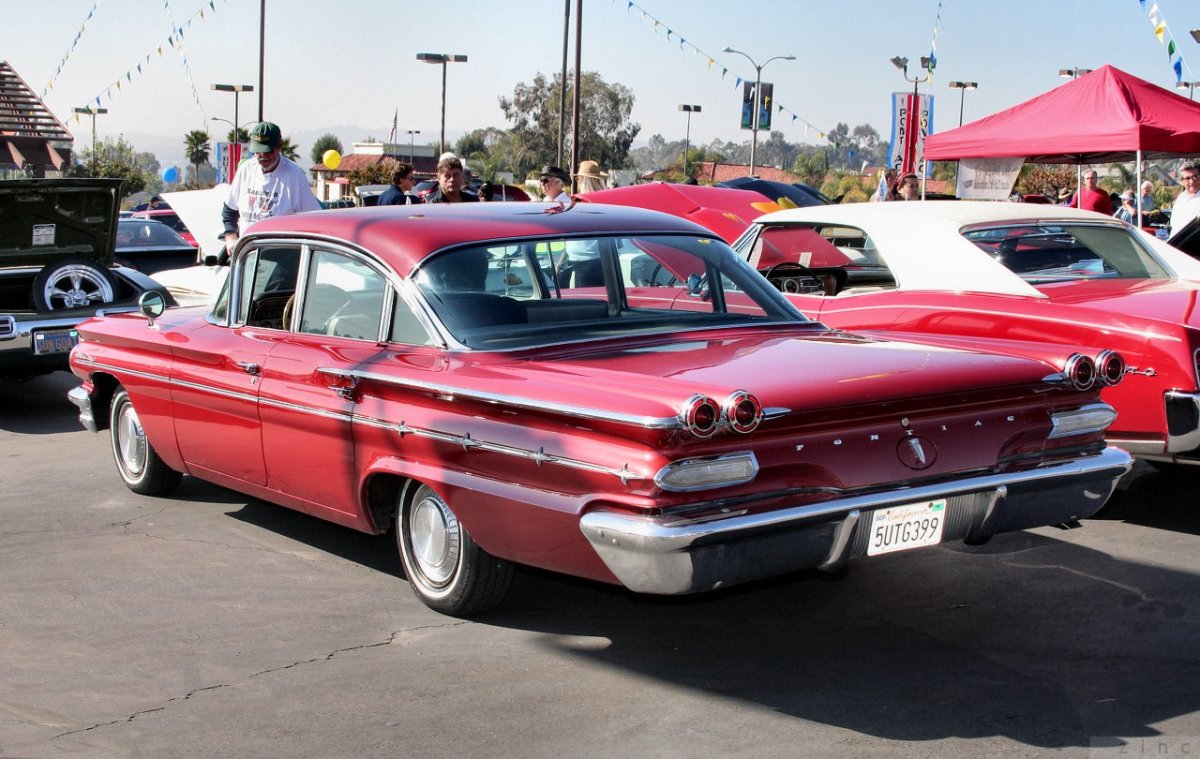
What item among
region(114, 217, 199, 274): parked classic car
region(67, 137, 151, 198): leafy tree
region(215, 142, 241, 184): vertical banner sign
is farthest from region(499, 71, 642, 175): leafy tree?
region(114, 217, 199, 274): parked classic car

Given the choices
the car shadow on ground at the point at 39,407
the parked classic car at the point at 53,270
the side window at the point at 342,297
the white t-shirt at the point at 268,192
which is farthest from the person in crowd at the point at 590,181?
the side window at the point at 342,297

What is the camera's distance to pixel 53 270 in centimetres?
1001

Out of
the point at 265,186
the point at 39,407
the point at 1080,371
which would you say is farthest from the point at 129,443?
the point at 1080,371

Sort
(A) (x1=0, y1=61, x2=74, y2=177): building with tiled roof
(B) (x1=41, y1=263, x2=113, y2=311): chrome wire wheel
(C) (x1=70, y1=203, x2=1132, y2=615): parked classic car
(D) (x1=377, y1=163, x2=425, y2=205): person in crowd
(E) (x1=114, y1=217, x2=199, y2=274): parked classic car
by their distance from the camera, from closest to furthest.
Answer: (C) (x1=70, y1=203, x2=1132, y2=615): parked classic car → (B) (x1=41, y1=263, x2=113, y2=311): chrome wire wheel → (D) (x1=377, y1=163, x2=425, y2=205): person in crowd → (E) (x1=114, y1=217, x2=199, y2=274): parked classic car → (A) (x1=0, y1=61, x2=74, y2=177): building with tiled roof

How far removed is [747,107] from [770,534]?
32618 mm

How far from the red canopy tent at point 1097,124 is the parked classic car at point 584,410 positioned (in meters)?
9.09

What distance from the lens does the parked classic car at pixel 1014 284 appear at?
18.9ft

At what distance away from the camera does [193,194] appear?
13.2 m

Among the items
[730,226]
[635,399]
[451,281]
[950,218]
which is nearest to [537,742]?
[635,399]

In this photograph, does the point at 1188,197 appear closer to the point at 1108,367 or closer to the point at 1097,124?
the point at 1097,124

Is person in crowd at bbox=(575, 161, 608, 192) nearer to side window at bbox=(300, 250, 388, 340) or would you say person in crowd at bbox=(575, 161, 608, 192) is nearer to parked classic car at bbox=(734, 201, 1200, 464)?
Result: parked classic car at bbox=(734, 201, 1200, 464)

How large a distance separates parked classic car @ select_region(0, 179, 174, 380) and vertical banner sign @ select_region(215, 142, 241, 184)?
21.6 metres

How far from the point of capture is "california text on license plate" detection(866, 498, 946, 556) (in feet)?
13.5

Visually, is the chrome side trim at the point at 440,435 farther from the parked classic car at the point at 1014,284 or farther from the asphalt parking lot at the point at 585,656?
the parked classic car at the point at 1014,284
